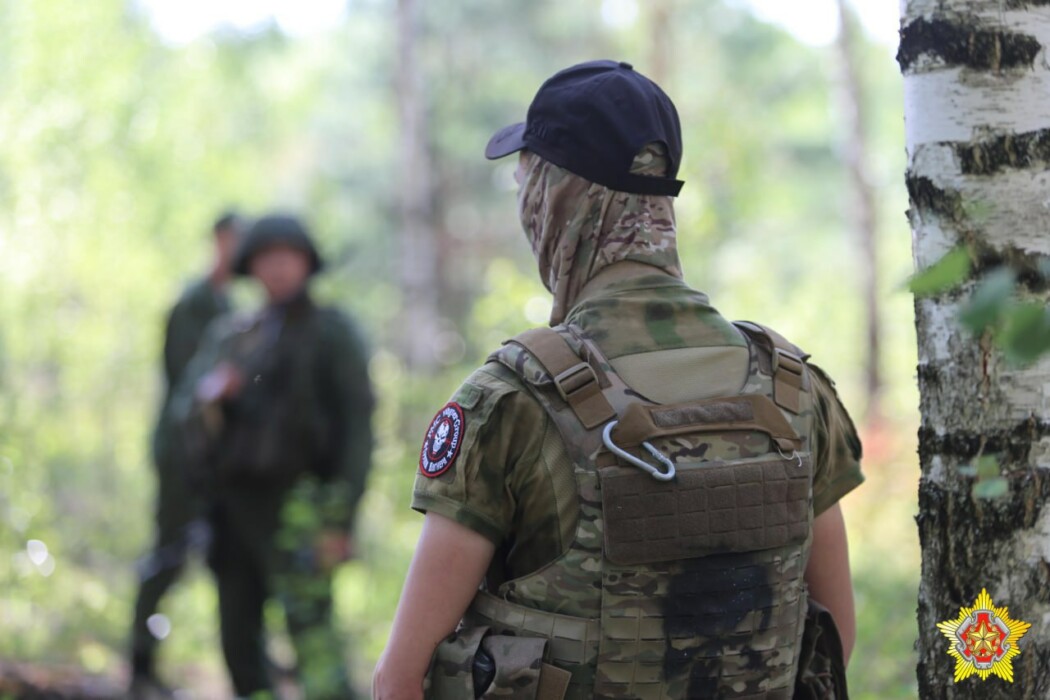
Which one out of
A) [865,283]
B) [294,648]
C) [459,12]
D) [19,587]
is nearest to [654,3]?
[865,283]

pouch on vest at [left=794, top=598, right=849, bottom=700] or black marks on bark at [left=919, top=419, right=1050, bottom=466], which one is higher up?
black marks on bark at [left=919, top=419, right=1050, bottom=466]

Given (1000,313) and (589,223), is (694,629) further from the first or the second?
(1000,313)

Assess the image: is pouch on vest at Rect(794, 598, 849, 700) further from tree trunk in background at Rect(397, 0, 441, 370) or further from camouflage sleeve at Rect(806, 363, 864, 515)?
tree trunk in background at Rect(397, 0, 441, 370)

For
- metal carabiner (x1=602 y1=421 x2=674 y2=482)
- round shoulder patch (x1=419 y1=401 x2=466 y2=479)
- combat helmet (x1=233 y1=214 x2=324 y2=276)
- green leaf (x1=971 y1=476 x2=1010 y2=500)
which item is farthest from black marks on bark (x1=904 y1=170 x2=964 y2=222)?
combat helmet (x1=233 y1=214 x2=324 y2=276)

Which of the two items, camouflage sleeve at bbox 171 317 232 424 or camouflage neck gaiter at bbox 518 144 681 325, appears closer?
camouflage neck gaiter at bbox 518 144 681 325

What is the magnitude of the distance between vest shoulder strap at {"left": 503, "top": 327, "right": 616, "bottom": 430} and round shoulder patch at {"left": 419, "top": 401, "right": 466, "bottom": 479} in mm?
164

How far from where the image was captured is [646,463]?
1.89 m

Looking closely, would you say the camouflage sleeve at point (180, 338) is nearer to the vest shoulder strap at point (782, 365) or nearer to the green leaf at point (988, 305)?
the vest shoulder strap at point (782, 365)

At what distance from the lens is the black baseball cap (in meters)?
2.05

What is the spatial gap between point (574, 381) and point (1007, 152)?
0.79m

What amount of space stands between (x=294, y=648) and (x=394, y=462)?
371 cm

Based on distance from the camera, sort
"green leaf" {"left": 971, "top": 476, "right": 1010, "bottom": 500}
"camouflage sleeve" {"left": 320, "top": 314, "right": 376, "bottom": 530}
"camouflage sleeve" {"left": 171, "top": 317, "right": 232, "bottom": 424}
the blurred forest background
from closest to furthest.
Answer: "green leaf" {"left": 971, "top": 476, "right": 1010, "bottom": 500}, "camouflage sleeve" {"left": 320, "top": 314, "right": 376, "bottom": 530}, "camouflage sleeve" {"left": 171, "top": 317, "right": 232, "bottom": 424}, the blurred forest background

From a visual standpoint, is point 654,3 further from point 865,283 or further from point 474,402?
point 474,402

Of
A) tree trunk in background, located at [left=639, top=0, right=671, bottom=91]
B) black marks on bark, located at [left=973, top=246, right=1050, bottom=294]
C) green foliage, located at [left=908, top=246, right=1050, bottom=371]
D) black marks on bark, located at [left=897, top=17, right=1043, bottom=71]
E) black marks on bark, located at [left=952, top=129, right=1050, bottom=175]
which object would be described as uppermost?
tree trunk in background, located at [left=639, top=0, right=671, bottom=91]
